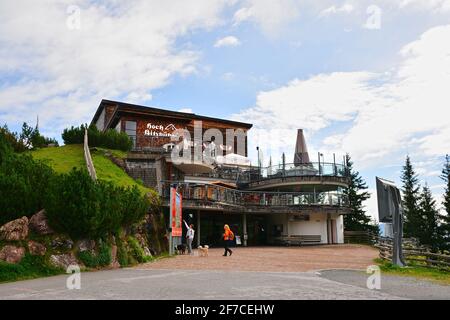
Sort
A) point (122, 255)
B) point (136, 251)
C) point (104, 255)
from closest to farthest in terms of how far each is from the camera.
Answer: point (104, 255) < point (122, 255) < point (136, 251)

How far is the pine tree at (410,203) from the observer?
144 feet

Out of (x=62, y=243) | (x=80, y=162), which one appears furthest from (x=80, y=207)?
(x=80, y=162)

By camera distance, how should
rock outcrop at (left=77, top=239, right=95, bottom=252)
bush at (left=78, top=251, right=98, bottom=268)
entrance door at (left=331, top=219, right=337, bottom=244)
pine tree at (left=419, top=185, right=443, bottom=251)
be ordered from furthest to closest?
1. pine tree at (left=419, top=185, right=443, bottom=251)
2. entrance door at (left=331, top=219, right=337, bottom=244)
3. rock outcrop at (left=77, top=239, right=95, bottom=252)
4. bush at (left=78, top=251, right=98, bottom=268)

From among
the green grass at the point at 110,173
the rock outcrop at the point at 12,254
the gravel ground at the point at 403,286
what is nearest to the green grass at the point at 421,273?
the gravel ground at the point at 403,286

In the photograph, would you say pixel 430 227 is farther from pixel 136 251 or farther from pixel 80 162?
pixel 136 251

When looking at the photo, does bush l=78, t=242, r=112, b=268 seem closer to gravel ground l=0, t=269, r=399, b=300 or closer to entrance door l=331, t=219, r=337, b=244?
gravel ground l=0, t=269, r=399, b=300

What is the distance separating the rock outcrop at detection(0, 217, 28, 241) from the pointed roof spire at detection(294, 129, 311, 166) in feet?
76.3

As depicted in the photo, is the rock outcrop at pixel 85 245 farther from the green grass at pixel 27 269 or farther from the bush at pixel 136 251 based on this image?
the bush at pixel 136 251

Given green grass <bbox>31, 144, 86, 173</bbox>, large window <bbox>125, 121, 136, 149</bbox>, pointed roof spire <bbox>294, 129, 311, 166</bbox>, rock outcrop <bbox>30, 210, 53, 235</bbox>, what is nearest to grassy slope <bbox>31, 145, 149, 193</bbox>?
green grass <bbox>31, 144, 86, 173</bbox>

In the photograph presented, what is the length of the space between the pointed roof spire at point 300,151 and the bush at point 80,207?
69.6ft

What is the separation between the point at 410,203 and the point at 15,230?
47.5 meters

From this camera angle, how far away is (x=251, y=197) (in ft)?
97.7

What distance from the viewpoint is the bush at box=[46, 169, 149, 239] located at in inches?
498
